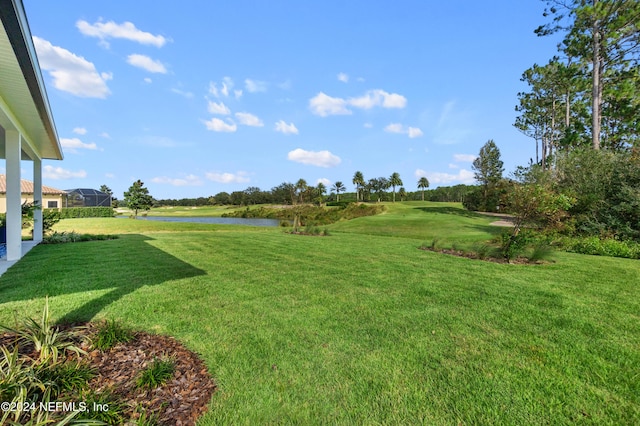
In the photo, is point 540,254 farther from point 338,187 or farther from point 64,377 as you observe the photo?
point 338,187

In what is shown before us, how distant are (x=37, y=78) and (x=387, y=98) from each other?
13541mm

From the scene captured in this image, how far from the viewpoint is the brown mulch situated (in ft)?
5.60

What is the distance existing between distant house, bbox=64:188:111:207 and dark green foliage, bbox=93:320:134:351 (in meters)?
36.9

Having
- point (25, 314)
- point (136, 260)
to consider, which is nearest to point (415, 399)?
point (25, 314)

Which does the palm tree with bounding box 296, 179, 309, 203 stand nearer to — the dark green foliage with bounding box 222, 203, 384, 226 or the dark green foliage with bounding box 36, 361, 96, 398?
the dark green foliage with bounding box 222, 203, 384, 226

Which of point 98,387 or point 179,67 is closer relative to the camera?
point 98,387

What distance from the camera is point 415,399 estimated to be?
6.07 feet

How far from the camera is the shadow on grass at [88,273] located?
3672 mm

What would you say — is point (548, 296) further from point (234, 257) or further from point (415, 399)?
point (234, 257)

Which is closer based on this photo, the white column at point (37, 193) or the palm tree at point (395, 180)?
the white column at point (37, 193)

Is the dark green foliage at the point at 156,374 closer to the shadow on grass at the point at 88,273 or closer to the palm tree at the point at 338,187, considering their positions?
the shadow on grass at the point at 88,273

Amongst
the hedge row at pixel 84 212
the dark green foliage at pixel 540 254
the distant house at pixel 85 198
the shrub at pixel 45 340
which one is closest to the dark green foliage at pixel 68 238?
the shrub at pixel 45 340

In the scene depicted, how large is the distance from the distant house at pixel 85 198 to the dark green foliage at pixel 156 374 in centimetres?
3771

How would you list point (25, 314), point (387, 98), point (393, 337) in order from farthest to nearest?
point (387, 98) < point (25, 314) < point (393, 337)
